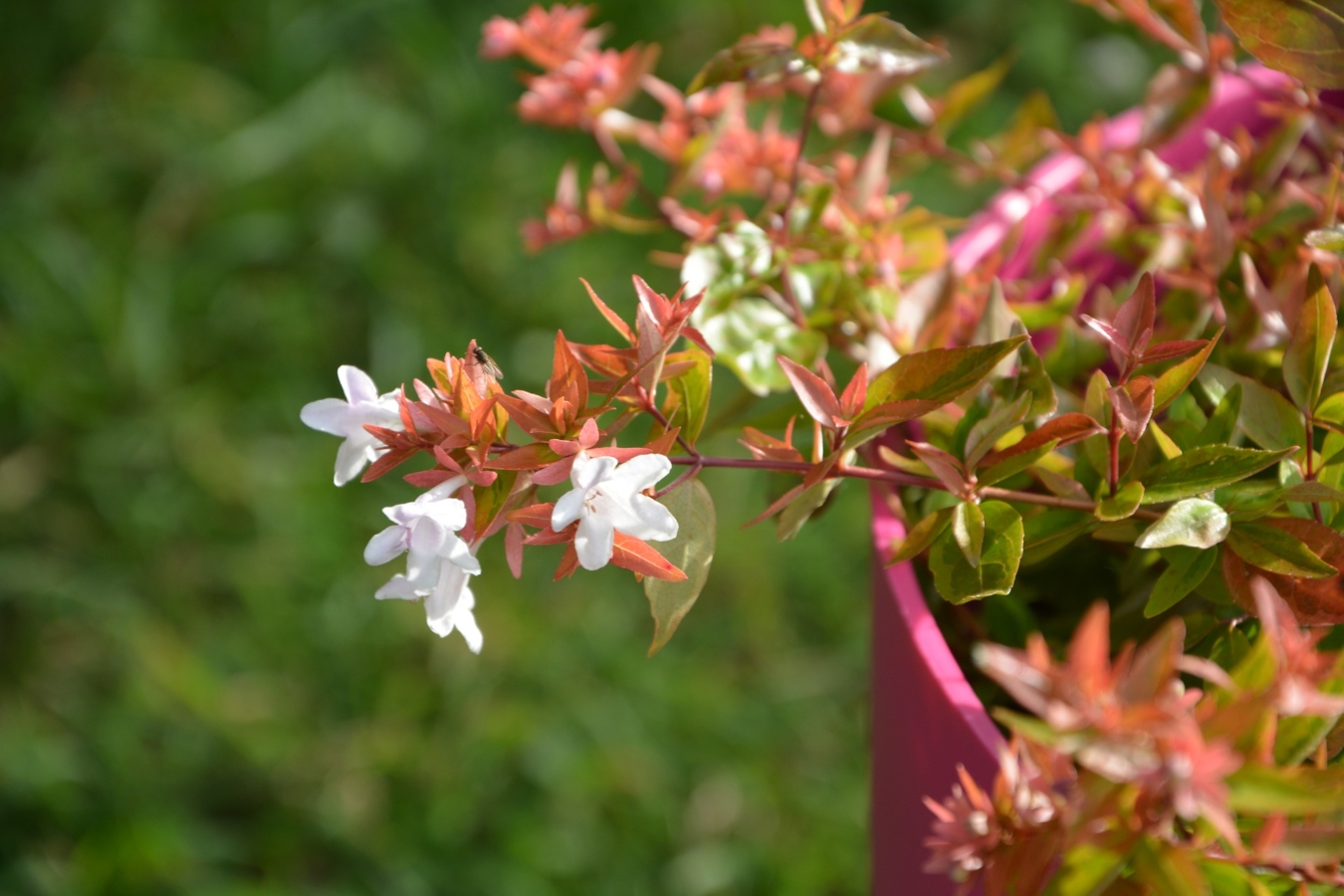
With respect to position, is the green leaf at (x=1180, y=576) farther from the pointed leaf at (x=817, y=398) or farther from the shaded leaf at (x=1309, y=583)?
the pointed leaf at (x=817, y=398)

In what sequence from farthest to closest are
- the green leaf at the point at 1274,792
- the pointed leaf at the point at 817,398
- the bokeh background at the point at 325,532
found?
1. the bokeh background at the point at 325,532
2. the pointed leaf at the point at 817,398
3. the green leaf at the point at 1274,792

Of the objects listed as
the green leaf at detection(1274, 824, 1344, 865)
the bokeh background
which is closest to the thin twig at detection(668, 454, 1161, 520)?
the green leaf at detection(1274, 824, 1344, 865)

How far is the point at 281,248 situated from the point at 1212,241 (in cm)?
115

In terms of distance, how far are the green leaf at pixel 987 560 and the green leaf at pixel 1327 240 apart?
118 millimetres

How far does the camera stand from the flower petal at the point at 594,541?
31 centimetres

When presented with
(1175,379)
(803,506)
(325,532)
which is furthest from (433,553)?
(325,532)

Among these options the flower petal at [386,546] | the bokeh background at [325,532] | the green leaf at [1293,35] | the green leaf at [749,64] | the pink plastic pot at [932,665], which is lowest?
the bokeh background at [325,532]

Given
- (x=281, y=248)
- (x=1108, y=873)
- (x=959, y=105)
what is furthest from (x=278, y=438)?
(x=1108, y=873)

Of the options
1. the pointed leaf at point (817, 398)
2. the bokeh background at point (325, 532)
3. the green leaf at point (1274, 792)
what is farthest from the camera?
the bokeh background at point (325, 532)

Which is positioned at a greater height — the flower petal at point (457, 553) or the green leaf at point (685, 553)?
the flower petal at point (457, 553)

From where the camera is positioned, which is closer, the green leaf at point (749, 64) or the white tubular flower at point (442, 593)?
the white tubular flower at point (442, 593)

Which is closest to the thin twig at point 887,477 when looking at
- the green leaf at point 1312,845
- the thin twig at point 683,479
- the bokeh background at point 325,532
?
the thin twig at point 683,479

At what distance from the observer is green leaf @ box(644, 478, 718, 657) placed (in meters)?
0.36

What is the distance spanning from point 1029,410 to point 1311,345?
84 millimetres
